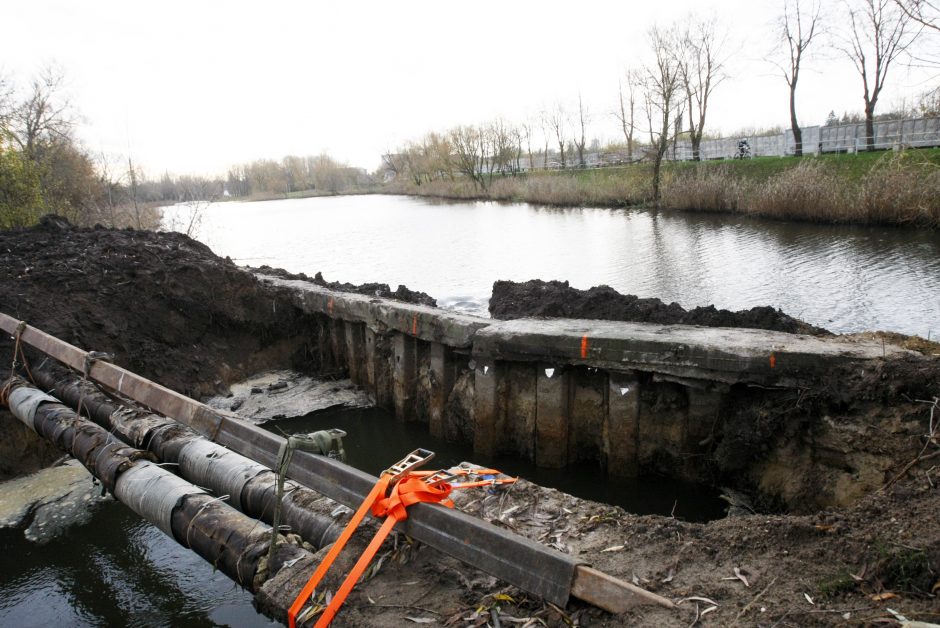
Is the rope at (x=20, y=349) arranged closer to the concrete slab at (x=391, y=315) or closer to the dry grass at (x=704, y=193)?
the concrete slab at (x=391, y=315)

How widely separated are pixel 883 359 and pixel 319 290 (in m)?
7.67

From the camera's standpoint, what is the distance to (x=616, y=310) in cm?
759

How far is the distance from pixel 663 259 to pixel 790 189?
7.26 meters

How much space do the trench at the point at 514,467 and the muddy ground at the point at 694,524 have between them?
0.59 m

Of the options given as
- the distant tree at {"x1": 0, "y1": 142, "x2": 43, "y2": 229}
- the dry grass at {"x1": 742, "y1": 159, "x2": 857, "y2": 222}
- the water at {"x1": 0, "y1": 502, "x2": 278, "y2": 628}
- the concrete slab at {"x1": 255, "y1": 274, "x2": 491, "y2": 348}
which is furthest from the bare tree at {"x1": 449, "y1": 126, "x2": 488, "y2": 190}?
the water at {"x1": 0, "y1": 502, "x2": 278, "y2": 628}

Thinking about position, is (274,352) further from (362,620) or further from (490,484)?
(362,620)

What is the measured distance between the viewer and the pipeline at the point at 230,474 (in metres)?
3.59

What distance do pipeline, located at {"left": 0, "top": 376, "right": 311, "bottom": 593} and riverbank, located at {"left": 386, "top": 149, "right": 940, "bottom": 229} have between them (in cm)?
1513

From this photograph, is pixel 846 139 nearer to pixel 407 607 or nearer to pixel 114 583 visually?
pixel 407 607

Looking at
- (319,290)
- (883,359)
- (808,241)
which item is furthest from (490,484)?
(808,241)

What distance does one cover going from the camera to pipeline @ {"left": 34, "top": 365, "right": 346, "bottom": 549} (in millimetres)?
3588

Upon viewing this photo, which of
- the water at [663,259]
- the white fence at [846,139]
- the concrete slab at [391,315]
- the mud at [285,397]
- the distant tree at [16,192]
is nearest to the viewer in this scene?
the concrete slab at [391,315]

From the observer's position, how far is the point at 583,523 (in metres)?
3.69

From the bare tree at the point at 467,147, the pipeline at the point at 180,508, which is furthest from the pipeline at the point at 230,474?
the bare tree at the point at 467,147
